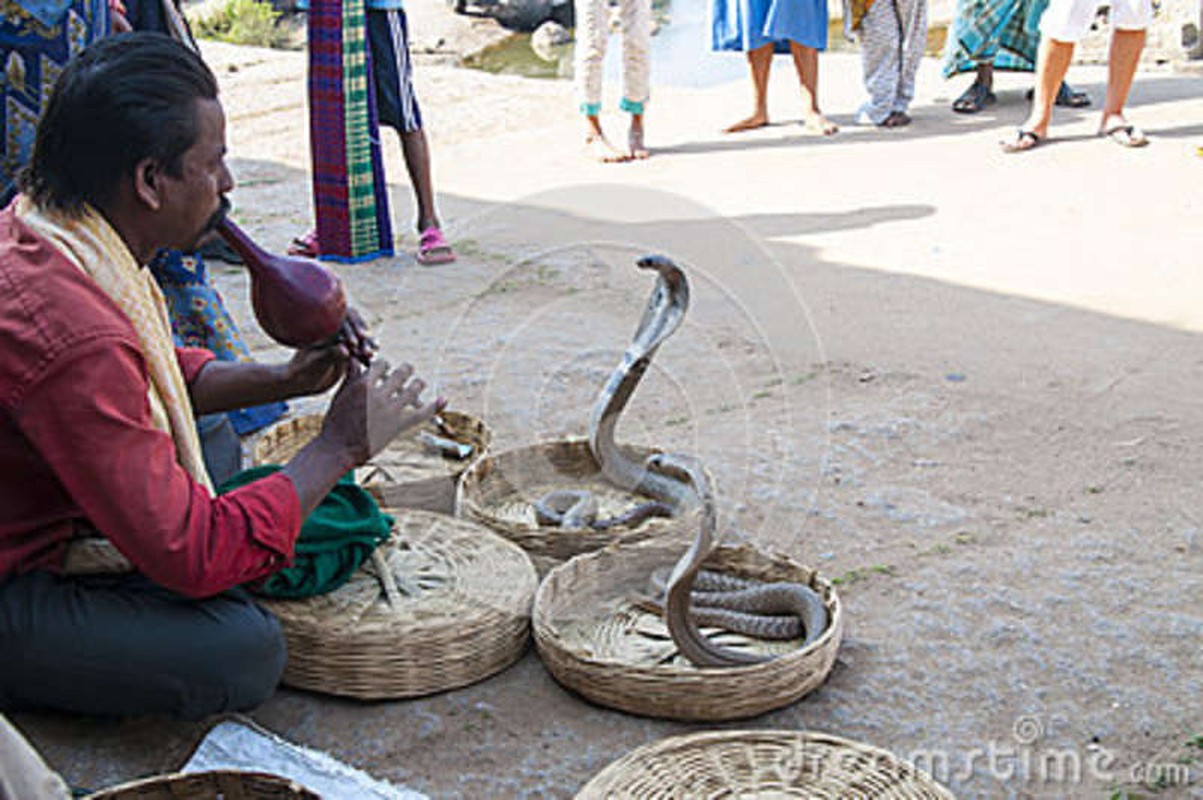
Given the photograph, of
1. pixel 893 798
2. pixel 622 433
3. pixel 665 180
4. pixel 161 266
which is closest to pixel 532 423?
pixel 622 433

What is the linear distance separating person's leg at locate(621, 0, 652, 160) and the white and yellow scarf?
15.1 feet

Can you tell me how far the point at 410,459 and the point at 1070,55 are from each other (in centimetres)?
436

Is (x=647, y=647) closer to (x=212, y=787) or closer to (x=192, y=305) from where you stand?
(x=212, y=787)

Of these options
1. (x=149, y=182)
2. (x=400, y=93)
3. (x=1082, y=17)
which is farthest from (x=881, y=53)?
(x=149, y=182)

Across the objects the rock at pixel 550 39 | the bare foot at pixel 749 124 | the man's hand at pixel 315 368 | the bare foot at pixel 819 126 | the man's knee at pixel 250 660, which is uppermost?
the man's hand at pixel 315 368

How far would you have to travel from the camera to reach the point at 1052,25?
19.9ft

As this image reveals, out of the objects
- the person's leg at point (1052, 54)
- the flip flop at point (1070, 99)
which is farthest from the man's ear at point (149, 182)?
the flip flop at point (1070, 99)

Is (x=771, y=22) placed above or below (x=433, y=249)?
above

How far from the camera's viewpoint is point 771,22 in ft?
22.9

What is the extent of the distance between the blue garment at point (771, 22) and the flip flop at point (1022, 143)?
1243mm

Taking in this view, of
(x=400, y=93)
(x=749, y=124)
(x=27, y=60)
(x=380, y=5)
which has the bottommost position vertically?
(x=749, y=124)

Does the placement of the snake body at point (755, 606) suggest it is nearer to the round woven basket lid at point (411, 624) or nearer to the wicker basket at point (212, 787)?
the round woven basket lid at point (411, 624)

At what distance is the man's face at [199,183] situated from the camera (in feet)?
6.29

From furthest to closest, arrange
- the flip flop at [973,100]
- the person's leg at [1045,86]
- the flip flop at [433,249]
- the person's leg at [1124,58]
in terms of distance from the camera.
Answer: the flip flop at [973,100] < the person's leg at [1045,86] < the person's leg at [1124,58] < the flip flop at [433,249]
